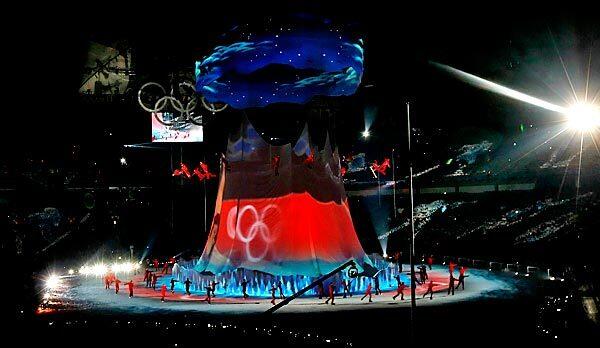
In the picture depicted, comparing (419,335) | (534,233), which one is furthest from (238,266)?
(534,233)

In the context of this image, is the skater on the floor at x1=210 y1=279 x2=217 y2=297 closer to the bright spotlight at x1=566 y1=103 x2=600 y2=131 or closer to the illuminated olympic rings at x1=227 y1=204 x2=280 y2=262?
the illuminated olympic rings at x1=227 y1=204 x2=280 y2=262

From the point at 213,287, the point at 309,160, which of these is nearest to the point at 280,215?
the point at 309,160

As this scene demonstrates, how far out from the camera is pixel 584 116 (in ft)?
119

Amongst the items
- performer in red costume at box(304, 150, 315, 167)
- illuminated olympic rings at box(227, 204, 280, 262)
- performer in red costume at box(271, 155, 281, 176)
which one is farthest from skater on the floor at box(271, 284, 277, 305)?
performer in red costume at box(304, 150, 315, 167)

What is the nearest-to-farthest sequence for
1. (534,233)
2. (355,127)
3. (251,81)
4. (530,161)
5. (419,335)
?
1. (419,335)
2. (251,81)
3. (534,233)
4. (530,161)
5. (355,127)

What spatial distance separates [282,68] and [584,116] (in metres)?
19.4

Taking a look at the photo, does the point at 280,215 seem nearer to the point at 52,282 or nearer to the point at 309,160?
the point at 309,160

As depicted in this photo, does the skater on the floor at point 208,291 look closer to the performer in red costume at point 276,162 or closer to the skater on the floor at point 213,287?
the skater on the floor at point 213,287

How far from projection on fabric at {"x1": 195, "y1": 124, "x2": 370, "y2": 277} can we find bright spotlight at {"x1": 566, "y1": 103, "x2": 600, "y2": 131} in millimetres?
14713

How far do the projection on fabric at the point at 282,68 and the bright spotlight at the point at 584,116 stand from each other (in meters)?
15.8

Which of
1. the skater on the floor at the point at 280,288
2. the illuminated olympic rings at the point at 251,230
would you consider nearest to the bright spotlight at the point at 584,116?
the illuminated olympic rings at the point at 251,230

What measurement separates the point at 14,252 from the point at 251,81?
17.4 m

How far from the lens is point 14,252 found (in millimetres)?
34469

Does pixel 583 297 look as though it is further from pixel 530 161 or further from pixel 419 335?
pixel 530 161
